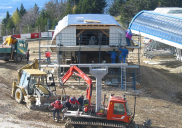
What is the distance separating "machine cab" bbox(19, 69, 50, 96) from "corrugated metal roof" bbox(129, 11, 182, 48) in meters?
12.3

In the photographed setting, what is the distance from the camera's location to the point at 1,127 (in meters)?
11.9

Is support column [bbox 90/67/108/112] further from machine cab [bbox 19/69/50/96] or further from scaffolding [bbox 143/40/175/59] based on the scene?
scaffolding [bbox 143/40/175/59]

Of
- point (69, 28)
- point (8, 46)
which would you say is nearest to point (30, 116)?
point (69, 28)

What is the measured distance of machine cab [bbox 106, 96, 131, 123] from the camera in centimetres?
1205

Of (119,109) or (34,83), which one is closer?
(119,109)

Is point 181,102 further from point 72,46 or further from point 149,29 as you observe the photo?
point 149,29

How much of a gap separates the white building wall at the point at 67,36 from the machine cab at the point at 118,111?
1142cm

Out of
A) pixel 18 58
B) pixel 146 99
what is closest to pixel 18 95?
pixel 146 99

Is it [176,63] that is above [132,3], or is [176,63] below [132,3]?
below

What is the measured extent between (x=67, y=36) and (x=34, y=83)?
7.72 meters

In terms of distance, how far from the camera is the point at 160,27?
31.3 m

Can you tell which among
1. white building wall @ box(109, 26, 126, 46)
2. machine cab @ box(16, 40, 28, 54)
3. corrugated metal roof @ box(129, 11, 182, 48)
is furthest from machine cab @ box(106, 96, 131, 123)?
machine cab @ box(16, 40, 28, 54)

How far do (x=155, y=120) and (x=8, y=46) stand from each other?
1951 cm

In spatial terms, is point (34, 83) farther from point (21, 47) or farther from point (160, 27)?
point (160, 27)
